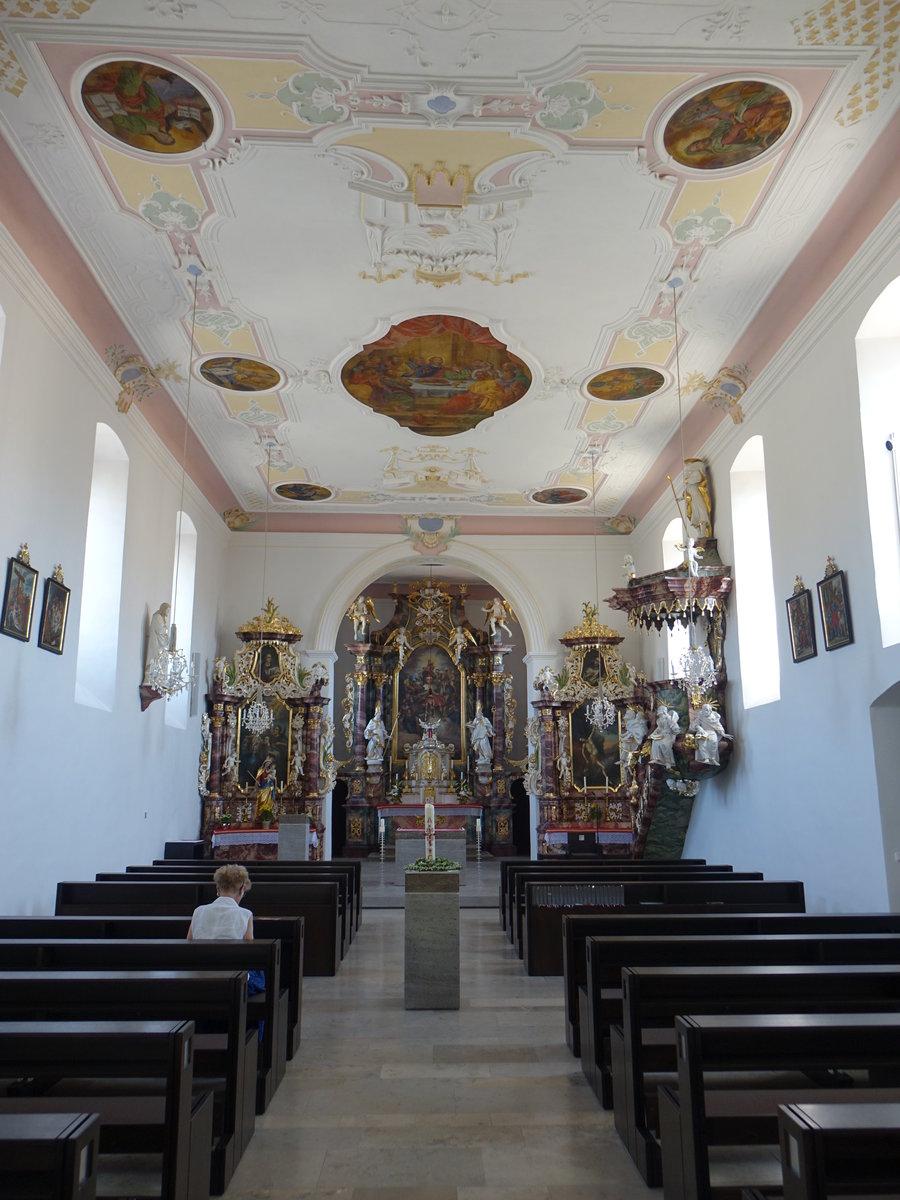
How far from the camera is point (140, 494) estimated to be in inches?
439

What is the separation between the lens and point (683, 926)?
19.7 ft

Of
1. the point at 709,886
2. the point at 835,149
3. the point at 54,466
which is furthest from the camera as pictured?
the point at 54,466

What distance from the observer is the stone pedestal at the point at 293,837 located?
44.1 ft

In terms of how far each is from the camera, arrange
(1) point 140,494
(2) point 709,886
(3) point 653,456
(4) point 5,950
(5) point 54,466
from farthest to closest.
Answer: (3) point 653,456, (1) point 140,494, (5) point 54,466, (2) point 709,886, (4) point 5,950

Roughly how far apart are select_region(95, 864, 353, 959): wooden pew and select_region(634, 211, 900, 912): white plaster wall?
14.5 ft

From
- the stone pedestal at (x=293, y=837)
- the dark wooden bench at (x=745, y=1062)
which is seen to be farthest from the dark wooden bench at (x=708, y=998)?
the stone pedestal at (x=293, y=837)

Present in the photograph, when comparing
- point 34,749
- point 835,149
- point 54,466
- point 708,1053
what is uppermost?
point 835,149

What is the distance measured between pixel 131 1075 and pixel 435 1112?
1891 mm

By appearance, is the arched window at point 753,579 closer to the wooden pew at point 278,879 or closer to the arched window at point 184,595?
the wooden pew at point 278,879

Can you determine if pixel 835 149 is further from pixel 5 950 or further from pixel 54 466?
pixel 5 950

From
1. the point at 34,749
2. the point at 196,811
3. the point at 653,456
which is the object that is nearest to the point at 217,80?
the point at 34,749

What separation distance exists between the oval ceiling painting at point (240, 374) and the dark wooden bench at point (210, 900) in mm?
5749

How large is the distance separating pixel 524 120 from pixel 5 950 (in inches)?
250

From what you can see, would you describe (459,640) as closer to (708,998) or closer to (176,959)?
(176,959)
